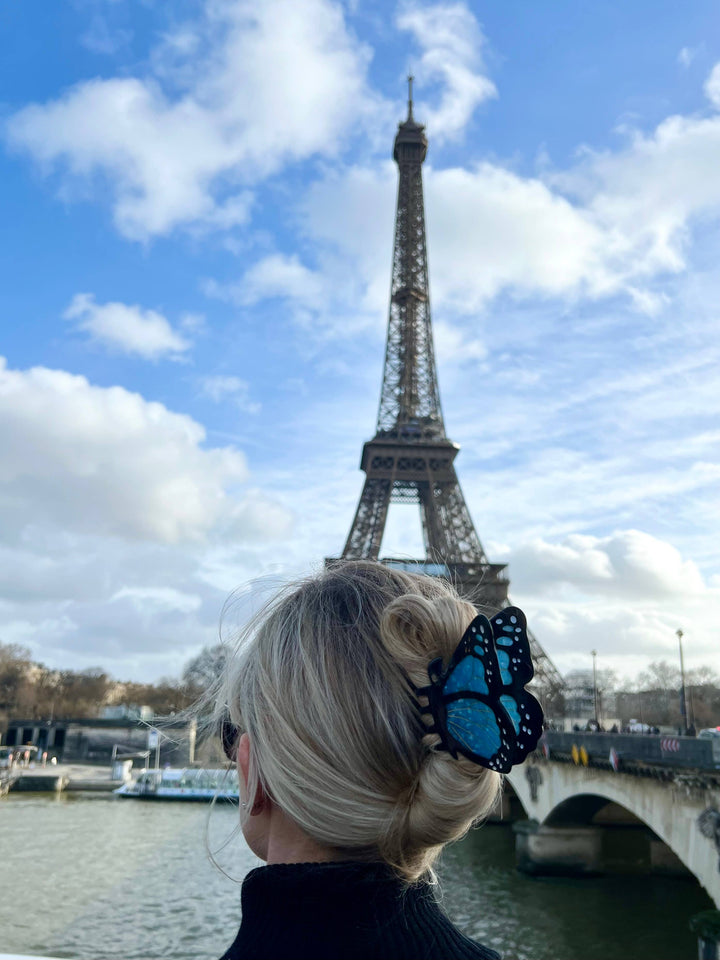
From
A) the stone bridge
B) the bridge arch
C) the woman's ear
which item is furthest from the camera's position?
the stone bridge

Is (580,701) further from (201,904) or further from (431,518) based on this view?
(201,904)

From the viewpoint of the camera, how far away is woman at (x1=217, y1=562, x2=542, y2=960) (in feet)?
3.96

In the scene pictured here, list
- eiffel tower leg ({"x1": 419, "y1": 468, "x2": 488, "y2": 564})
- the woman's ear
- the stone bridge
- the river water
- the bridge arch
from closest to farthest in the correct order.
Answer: the woman's ear
the bridge arch
the stone bridge
the river water
eiffel tower leg ({"x1": 419, "y1": 468, "x2": 488, "y2": 564})

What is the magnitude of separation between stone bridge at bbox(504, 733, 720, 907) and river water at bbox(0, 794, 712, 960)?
45.5 inches

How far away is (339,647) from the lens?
1287mm

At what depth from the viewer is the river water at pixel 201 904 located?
14734mm

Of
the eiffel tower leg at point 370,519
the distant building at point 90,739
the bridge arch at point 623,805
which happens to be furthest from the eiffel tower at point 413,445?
the distant building at point 90,739

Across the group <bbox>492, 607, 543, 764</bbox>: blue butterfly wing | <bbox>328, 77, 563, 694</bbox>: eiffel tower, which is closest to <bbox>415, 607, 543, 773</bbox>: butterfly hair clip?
<bbox>492, 607, 543, 764</bbox>: blue butterfly wing

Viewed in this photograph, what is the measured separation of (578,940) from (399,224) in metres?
48.3

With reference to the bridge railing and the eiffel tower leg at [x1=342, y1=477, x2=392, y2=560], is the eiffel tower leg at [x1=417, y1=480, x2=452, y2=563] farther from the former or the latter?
the bridge railing

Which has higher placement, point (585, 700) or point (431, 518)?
point (431, 518)

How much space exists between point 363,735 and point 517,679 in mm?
242

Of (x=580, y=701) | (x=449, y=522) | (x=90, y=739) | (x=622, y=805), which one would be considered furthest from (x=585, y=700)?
(x=622, y=805)

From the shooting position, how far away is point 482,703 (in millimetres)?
1215
